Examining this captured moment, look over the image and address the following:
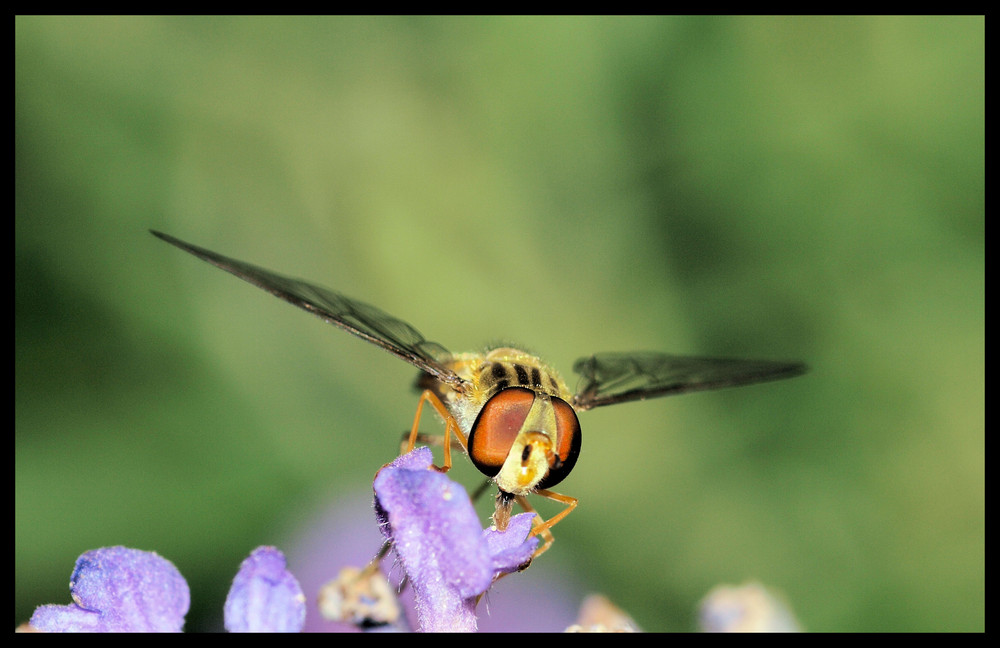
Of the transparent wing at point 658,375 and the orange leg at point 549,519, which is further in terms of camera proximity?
the transparent wing at point 658,375

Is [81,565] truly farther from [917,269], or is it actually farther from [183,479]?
[917,269]

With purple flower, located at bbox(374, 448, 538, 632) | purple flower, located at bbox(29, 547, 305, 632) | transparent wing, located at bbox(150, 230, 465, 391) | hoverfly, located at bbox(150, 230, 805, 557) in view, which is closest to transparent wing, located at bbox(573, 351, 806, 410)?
hoverfly, located at bbox(150, 230, 805, 557)

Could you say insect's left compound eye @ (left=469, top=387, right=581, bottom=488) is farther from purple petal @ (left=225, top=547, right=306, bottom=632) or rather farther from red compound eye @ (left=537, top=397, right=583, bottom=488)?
purple petal @ (left=225, top=547, right=306, bottom=632)

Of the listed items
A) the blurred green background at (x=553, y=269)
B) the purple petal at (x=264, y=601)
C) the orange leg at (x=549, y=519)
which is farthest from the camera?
the blurred green background at (x=553, y=269)

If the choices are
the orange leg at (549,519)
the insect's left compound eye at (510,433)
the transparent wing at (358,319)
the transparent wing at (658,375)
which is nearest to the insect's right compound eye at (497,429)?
the insect's left compound eye at (510,433)

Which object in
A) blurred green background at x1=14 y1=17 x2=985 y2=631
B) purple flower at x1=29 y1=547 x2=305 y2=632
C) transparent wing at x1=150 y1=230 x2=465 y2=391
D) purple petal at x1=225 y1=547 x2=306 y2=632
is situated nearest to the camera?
purple petal at x1=225 y1=547 x2=306 y2=632

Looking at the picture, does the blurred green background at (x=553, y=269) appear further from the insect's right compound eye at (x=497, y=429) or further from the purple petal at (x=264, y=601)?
the purple petal at (x=264, y=601)

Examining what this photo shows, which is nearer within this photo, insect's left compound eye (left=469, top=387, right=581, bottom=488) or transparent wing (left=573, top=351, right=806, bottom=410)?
insect's left compound eye (left=469, top=387, right=581, bottom=488)

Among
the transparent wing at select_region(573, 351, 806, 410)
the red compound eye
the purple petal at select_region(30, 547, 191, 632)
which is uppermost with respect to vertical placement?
the transparent wing at select_region(573, 351, 806, 410)
